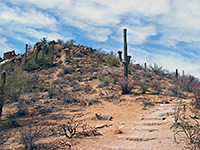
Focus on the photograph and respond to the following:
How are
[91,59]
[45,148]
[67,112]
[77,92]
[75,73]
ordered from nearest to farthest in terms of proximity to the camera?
[45,148]
[67,112]
[77,92]
[75,73]
[91,59]

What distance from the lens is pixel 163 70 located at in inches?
856

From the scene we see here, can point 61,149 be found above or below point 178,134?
below

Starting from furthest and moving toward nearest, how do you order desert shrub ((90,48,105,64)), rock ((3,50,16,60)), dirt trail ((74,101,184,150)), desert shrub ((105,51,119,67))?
rock ((3,50,16,60))
desert shrub ((90,48,105,64))
desert shrub ((105,51,119,67))
dirt trail ((74,101,184,150))

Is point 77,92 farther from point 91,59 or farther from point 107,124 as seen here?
point 91,59

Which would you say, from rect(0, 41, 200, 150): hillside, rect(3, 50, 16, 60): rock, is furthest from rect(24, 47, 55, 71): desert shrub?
rect(3, 50, 16, 60): rock

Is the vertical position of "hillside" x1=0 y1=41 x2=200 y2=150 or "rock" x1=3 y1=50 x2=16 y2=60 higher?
"rock" x1=3 y1=50 x2=16 y2=60

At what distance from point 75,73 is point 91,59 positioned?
6944 millimetres

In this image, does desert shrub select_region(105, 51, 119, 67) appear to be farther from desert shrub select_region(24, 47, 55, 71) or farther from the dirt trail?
the dirt trail

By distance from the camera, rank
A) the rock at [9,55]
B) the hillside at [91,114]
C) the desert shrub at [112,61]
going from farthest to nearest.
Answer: the rock at [9,55] → the desert shrub at [112,61] → the hillside at [91,114]

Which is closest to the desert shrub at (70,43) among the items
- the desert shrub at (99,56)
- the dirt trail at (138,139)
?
the desert shrub at (99,56)

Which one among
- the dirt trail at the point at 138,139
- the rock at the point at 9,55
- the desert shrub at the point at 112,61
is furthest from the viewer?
the rock at the point at 9,55

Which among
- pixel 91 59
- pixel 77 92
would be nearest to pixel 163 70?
pixel 91 59

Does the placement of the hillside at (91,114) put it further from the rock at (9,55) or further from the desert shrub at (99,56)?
the rock at (9,55)

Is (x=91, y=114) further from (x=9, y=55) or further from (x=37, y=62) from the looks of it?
(x=9, y=55)
